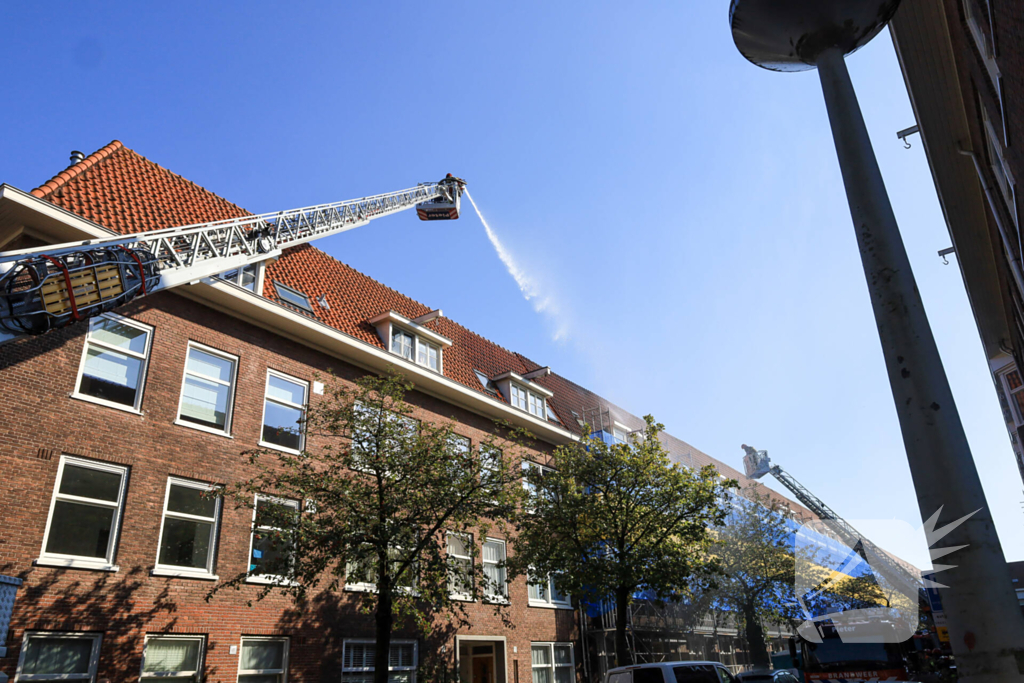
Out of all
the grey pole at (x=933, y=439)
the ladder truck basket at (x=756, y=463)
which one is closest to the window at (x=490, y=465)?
the grey pole at (x=933, y=439)

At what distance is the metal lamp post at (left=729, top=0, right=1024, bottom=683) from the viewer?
Result: 2.59m

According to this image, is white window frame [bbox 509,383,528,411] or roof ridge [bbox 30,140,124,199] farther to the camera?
white window frame [bbox 509,383,528,411]

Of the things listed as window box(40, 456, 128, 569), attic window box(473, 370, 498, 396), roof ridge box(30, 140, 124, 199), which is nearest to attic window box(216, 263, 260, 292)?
roof ridge box(30, 140, 124, 199)

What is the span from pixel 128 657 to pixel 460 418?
12.7 m

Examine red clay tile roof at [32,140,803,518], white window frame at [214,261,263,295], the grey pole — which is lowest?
the grey pole

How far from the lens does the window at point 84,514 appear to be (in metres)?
13.1

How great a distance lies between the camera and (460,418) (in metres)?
24.1

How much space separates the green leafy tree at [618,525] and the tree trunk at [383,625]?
560 cm

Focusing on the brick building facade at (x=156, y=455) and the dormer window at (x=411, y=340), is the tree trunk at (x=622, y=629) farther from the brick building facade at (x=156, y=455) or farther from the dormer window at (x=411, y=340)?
the dormer window at (x=411, y=340)

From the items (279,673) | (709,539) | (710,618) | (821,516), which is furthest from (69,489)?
(821,516)

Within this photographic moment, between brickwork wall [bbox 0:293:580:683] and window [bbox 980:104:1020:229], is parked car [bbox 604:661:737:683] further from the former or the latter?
window [bbox 980:104:1020:229]

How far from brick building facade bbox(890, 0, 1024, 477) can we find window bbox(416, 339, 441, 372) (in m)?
15.7

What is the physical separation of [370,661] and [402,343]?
9.81 metres

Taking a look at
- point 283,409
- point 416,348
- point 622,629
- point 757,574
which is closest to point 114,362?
point 283,409
